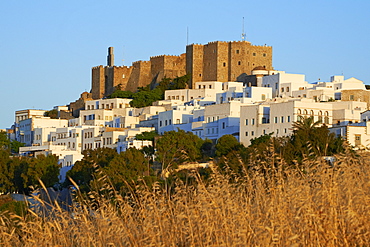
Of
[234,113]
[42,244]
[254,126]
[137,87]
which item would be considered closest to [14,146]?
[137,87]

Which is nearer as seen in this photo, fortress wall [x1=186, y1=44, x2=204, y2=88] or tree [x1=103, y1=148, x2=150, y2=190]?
tree [x1=103, y1=148, x2=150, y2=190]

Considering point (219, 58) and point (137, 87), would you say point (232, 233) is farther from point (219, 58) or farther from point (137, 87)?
→ point (137, 87)

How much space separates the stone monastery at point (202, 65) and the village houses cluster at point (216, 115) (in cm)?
258

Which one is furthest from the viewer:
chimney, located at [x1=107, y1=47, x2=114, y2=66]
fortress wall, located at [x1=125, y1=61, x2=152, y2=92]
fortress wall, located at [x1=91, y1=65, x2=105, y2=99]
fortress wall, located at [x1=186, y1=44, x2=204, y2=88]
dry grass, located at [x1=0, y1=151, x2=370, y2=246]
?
chimney, located at [x1=107, y1=47, x2=114, y2=66]

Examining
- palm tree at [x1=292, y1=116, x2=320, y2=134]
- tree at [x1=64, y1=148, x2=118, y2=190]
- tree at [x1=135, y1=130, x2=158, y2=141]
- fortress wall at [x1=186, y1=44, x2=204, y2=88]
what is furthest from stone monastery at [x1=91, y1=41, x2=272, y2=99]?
palm tree at [x1=292, y1=116, x2=320, y2=134]

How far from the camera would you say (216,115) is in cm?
4828

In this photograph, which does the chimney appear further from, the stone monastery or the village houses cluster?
the village houses cluster

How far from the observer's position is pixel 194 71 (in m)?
73.8

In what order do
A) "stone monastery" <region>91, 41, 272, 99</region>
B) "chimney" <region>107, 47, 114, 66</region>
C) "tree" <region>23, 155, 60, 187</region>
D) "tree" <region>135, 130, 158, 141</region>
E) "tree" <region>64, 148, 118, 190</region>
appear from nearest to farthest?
"tree" <region>64, 148, 118, 190</region>, "tree" <region>23, 155, 60, 187</region>, "tree" <region>135, 130, 158, 141</region>, "stone monastery" <region>91, 41, 272, 99</region>, "chimney" <region>107, 47, 114, 66</region>

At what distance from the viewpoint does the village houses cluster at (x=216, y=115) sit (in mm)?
41438

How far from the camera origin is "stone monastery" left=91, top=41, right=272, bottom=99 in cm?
7231

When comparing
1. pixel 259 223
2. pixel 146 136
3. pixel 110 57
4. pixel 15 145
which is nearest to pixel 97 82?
pixel 110 57

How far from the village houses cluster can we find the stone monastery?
2.58 meters

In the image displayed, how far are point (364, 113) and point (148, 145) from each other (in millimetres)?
13357
